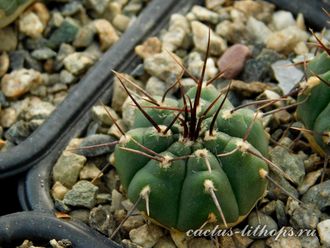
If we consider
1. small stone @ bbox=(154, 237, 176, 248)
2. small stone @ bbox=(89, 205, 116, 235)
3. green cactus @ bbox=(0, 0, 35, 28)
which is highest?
green cactus @ bbox=(0, 0, 35, 28)

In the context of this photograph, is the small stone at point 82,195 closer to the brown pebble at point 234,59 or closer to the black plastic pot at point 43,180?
the black plastic pot at point 43,180

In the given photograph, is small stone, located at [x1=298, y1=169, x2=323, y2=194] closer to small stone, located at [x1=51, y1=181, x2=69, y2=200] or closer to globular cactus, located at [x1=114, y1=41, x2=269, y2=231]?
globular cactus, located at [x1=114, y1=41, x2=269, y2=231]

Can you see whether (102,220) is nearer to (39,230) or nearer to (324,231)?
(39,230)

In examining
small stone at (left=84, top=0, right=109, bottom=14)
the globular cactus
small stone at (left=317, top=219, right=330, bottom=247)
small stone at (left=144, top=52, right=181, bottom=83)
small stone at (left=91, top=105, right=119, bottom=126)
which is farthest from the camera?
small stone at (left=84, top=0, right=109, bottom=14)

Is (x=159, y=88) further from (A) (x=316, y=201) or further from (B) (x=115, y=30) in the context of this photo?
(A) (x=316, y=201)

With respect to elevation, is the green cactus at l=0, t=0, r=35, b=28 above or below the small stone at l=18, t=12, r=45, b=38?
above

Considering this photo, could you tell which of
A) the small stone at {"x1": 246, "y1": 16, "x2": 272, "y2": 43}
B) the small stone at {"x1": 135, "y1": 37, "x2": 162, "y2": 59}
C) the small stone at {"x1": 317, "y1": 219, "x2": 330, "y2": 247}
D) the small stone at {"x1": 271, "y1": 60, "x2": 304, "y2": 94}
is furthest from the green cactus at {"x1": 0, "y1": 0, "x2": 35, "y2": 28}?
the small stone at {"x1": 317, "y1": 219, "x2": 330, "y2": 247}
